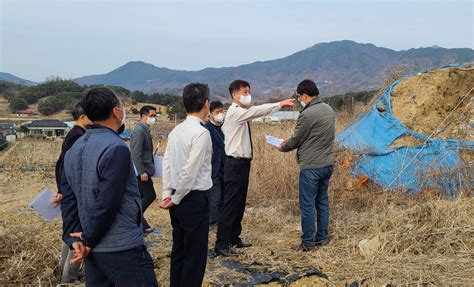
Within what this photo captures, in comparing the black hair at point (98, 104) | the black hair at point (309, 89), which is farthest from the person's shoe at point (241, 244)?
the black hair at point (98, 104)

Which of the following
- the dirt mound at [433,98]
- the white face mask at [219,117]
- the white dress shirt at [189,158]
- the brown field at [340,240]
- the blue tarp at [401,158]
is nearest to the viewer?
the white dress shirt at [189,158]

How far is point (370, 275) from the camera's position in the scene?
3508 mm

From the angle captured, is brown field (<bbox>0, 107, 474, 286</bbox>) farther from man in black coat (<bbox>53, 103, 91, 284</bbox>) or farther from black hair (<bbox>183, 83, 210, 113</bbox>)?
black hair (<bbox>183, 83, 210, 113</bbox>)

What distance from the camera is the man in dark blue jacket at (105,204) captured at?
1.96 m

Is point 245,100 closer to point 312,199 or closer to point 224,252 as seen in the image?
point 312,199

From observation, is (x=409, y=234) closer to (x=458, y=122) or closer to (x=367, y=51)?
(x=458, y=122)

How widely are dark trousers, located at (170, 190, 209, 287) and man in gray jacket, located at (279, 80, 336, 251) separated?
1.56 meters

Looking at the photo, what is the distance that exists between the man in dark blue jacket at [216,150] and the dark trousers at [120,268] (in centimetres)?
246

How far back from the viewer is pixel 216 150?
4.61 metres

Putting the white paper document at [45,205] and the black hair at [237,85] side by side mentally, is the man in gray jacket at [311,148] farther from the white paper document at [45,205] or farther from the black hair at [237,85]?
the white paper document at [45,205]

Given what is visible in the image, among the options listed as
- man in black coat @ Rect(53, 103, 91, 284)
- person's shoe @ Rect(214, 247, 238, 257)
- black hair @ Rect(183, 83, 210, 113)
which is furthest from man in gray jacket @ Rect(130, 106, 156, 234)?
black hair @ Rect(183, 83, 210, 113)

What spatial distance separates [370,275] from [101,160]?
262 centimetres

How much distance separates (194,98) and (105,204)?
124 centimetres

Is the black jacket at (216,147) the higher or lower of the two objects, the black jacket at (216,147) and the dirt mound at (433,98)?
the lower
